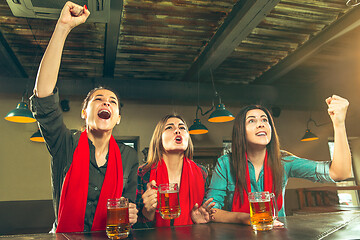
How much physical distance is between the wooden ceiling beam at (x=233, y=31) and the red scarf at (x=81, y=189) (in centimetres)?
253

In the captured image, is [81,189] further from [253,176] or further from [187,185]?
[253,176]

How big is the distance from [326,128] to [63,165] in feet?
25.2

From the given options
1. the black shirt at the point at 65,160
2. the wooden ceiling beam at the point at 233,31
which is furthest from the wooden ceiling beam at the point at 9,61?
the black shirt at the point at 65,160

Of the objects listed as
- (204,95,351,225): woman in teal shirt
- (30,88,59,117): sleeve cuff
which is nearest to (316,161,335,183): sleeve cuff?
(204,95,351,225): woman in teal shirt

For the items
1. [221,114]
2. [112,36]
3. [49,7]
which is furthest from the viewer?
[221,114]

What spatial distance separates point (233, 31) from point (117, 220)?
130 inches

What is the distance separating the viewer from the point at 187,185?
2.17 meters

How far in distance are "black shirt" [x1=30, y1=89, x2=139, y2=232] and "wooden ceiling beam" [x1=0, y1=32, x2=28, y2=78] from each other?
3.33 metres

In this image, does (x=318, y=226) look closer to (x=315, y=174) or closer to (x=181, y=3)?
(x=315, y=174)

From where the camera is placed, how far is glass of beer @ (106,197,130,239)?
1171mm

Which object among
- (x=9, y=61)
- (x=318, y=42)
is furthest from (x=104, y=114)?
(x=9, y=61)

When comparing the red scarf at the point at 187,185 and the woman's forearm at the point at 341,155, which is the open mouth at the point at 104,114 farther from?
the woman's forearm at the point at 341,155

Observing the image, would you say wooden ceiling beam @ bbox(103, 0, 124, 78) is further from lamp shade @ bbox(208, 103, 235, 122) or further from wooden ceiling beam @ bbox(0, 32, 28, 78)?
lamp shade @ bbox(208, 103, 235, 122)

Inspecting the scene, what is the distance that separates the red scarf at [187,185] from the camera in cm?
213
